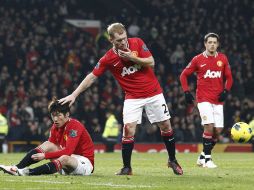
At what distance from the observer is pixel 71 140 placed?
1190 centimetres

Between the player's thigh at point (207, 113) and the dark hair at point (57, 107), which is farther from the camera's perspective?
the player's thigh at point (207, 113)

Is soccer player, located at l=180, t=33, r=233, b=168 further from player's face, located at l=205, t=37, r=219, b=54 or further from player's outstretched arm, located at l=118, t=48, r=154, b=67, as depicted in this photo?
player's outstretched arm, located at l=118, t=48, r=154, b=67

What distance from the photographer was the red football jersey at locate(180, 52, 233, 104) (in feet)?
52.9

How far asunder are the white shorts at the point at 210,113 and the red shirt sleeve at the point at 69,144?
14.9 ft

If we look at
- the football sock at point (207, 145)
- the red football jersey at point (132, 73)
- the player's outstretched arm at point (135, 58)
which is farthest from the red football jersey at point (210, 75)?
the player's outstretched arm at point (135, 58)

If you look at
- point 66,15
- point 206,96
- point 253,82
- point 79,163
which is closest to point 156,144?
point 253,82

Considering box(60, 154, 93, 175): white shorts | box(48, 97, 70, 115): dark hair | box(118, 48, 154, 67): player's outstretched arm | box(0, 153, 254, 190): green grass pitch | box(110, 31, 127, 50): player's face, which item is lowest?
box(0, 153, 254, 190): green grass pitch

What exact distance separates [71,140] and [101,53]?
2145 centimetres

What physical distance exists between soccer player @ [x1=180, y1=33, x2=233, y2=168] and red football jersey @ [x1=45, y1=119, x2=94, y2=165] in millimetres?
4153

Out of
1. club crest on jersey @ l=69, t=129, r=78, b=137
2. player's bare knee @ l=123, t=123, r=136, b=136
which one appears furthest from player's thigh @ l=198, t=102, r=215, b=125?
club crest on jersey @ l=69, t=129, r=78, b=137

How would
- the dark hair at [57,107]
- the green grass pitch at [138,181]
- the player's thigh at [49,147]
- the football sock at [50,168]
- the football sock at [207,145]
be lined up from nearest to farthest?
the green grass pitch at [138,181] < the football sock at [50,168] < the dark hair at [57,107] < the player's thigh at [49,147] < the football sock at [207,145]

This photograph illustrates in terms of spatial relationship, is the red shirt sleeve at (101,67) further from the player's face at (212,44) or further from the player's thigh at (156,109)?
the player's face at (212,44)

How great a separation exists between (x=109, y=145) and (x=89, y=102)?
7.96 feet

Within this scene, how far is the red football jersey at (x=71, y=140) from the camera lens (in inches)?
466
